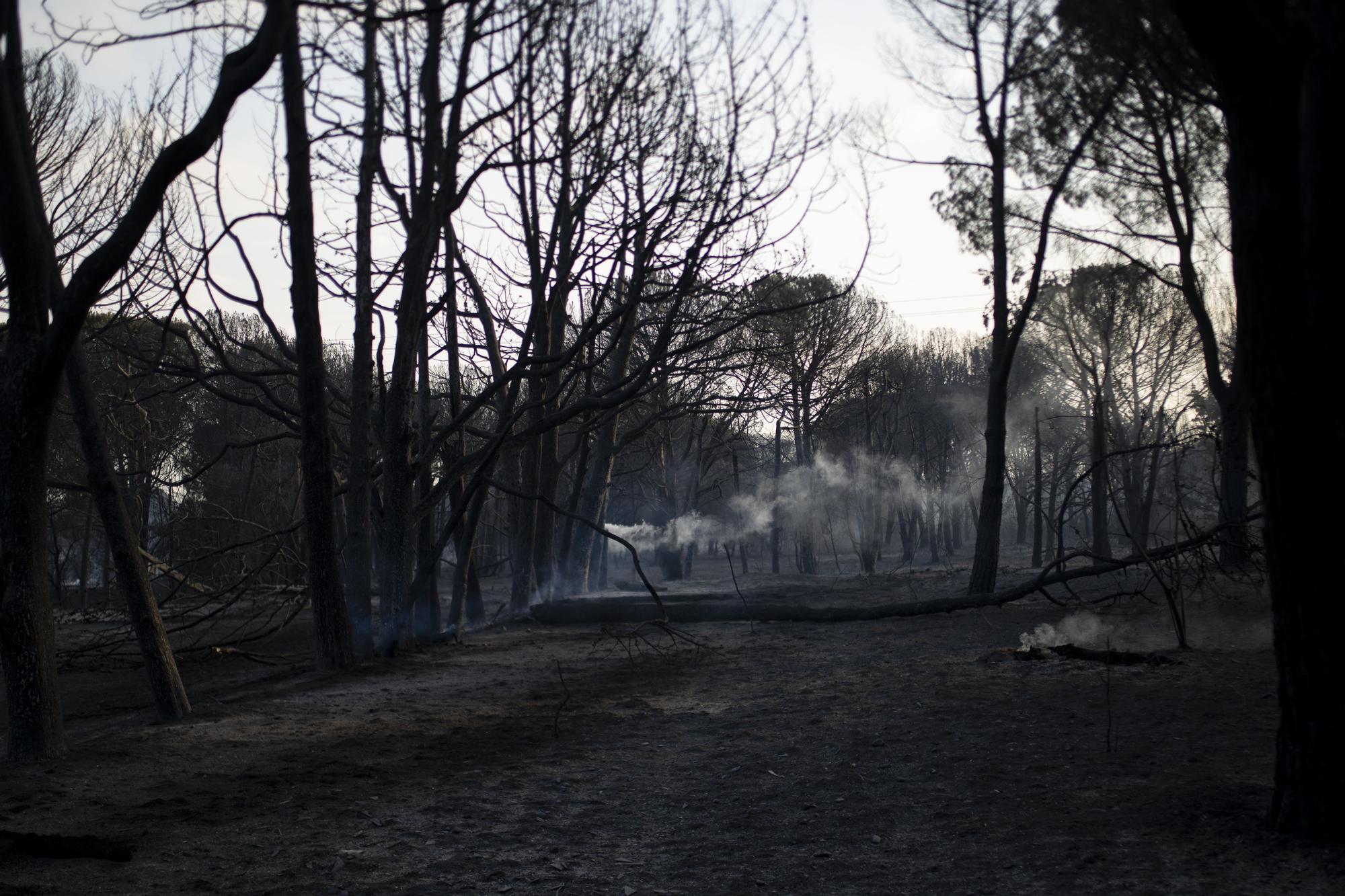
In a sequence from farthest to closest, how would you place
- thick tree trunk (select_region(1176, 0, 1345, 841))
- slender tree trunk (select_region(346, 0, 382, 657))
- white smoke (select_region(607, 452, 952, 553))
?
white smoke (select_region(607, 452, 952, 553)) → slender tree trunk (select_region(346, 0, 382, 657)) → thick tree trunk (select_region(1176, 0, 1345, 841))


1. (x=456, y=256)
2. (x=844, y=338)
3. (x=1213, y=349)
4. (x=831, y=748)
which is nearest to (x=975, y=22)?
(x=1213, y=349)

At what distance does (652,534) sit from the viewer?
117 ft

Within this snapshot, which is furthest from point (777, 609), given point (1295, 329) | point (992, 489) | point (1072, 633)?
point (1295, 329)

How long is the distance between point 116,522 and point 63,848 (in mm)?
3178

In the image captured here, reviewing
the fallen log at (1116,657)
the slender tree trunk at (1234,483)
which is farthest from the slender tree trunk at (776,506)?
the fallen log at (1116,657)

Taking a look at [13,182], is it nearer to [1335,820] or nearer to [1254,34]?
[1254,34]

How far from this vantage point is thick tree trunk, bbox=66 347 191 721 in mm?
6965

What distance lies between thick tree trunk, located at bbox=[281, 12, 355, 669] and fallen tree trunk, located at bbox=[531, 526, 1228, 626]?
150 inches

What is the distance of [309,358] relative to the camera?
30.8 feet

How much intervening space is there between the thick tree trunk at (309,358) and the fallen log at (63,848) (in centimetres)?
490

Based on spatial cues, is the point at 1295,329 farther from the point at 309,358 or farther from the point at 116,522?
the point at 309,358

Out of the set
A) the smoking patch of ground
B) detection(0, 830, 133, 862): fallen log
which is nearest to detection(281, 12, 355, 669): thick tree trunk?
the smoking patch of ground

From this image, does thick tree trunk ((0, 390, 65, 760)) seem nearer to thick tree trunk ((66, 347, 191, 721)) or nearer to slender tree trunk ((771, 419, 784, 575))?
thick tree trunk ((66, 347, 191, 721))

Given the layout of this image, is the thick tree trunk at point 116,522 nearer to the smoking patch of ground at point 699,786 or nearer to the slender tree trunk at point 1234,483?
the smoking patch of ground at point 699,786
